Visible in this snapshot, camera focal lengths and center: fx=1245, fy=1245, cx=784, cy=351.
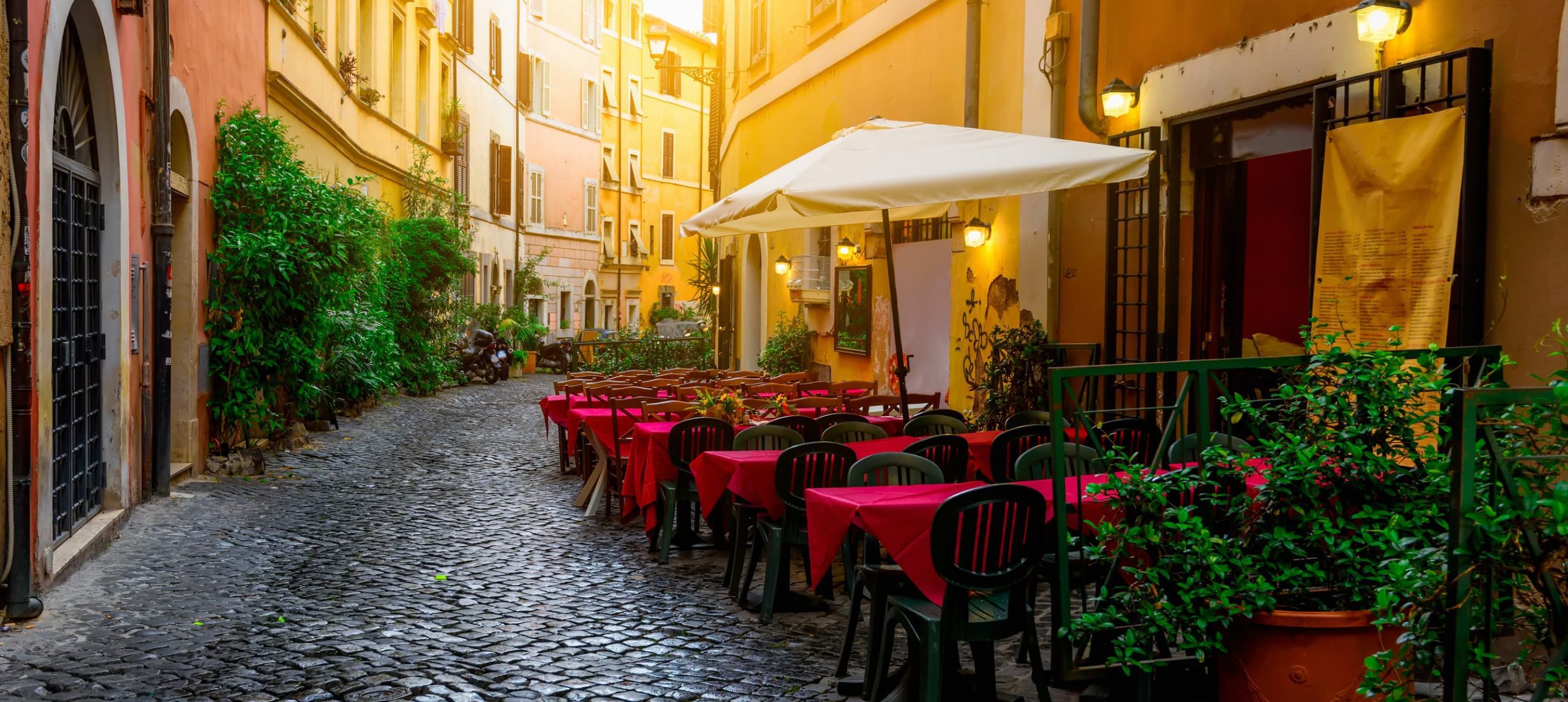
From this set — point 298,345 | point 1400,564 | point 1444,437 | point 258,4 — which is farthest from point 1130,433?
point 258,4

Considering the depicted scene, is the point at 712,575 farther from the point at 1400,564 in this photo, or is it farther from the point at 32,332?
the point at 1400,564

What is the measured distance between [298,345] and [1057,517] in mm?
7930

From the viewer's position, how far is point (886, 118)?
1321 cm

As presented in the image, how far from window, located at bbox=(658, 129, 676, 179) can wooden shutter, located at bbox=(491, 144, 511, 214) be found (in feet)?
39.4

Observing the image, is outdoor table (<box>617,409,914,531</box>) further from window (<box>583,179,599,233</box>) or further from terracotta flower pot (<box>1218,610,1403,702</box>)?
window (<box>583,179,599,233</box>)

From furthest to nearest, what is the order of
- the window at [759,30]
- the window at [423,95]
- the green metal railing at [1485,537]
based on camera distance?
the window at [423,95] → the window at [759,30] → the green metal railing at [1485,537]

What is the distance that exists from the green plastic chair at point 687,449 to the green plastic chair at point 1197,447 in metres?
2.52

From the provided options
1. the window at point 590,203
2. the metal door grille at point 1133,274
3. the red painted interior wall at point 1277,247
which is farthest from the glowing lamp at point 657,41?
the window at point 590,203

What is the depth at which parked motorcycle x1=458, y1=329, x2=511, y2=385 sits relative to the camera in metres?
22.6

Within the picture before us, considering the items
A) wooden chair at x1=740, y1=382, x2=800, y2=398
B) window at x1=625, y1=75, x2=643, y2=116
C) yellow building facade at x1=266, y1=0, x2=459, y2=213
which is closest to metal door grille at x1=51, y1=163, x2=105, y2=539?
wooden chair at x1=740, y1=382, x2=800, y2=398

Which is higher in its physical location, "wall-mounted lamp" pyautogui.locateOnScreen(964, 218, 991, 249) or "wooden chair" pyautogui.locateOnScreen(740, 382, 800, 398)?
"wall-mounted lamp" pyautogui.locateOnScreen(964, 218, 991, 249)

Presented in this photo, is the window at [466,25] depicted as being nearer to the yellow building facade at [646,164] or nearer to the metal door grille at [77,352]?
the yellow building facade at [646,164]

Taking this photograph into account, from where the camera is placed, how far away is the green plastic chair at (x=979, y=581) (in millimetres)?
3986

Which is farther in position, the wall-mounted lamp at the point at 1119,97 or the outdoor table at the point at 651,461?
the wall-mounted lamp at the point at 1119,97
